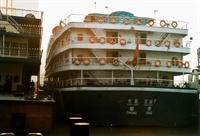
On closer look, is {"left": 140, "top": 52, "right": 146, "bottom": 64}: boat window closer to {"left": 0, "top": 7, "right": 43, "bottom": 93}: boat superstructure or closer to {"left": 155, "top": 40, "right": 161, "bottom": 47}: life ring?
{"left": 155, "top": 40, "right": 161, "bottom": 47}: life ring

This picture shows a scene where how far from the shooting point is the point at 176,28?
29.7 m

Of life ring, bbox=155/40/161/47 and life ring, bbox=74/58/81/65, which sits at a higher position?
life ring, bbox=155/40/161/47

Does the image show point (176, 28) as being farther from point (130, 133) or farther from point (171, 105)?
point (130, 133)

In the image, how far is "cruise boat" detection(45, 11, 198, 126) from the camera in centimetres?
2553

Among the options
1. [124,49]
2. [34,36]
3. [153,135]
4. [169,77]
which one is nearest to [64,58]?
[34,36]

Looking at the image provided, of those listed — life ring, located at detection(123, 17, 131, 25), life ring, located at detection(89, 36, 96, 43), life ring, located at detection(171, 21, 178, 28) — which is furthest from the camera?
life ring, located at detection(171, 21, 178, 28)

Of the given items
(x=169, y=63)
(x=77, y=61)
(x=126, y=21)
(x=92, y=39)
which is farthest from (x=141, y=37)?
(x=77, y=61)

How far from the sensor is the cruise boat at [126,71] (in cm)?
2553

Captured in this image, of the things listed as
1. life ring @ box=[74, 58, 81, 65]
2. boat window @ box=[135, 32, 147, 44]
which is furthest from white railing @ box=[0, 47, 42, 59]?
boat window @ box=[135, 32, 147, 44]

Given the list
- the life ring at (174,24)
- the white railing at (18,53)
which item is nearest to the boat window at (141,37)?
the life ring at (174,24)

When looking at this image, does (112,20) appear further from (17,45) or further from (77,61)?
(17,45)

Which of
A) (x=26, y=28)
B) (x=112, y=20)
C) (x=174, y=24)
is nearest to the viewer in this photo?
(x=112, y=20)

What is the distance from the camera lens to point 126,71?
28.0m

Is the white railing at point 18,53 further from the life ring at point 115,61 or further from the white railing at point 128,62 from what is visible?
the life ring at point 115,61
